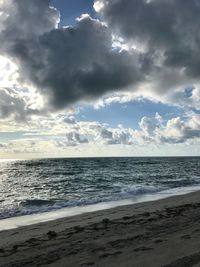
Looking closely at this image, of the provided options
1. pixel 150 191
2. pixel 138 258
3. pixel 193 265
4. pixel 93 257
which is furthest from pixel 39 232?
pixel 150 191

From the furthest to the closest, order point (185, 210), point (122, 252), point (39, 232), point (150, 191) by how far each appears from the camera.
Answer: point (150, 191) → point (185, 210) → point (39, 232) → point (122, 252)

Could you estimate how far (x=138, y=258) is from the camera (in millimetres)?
7336

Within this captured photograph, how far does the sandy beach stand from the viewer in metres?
7.30

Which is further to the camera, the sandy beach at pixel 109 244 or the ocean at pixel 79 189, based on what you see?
the ocean at pixel 79 189

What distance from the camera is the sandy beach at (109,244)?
730 centimetres

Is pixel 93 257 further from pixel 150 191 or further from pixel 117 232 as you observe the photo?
pixel 150 191

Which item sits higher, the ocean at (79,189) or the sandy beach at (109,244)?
the sandy beach at (109,244)

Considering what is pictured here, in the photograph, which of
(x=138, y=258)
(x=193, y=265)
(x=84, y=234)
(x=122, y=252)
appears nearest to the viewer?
(x=193, y=265)

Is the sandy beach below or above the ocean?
above

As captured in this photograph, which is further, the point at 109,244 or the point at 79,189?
the point at 79,189

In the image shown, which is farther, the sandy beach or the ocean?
the ocean

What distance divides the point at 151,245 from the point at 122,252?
927 mm

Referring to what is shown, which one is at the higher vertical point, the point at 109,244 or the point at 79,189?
the point at 109,244

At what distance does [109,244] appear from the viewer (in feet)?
28.6
